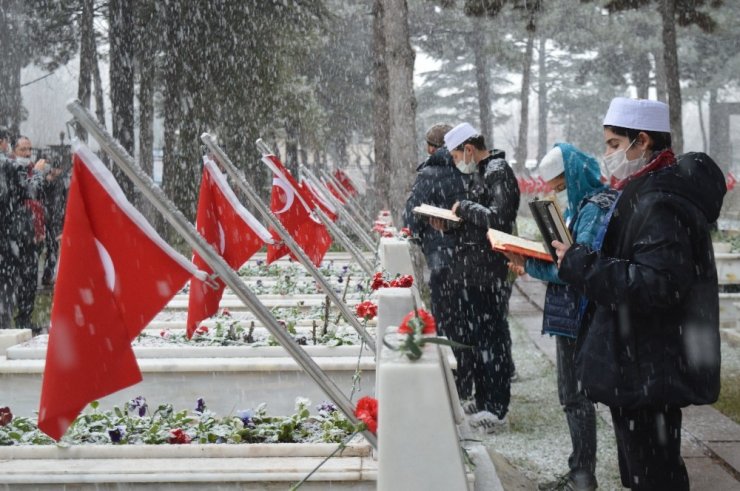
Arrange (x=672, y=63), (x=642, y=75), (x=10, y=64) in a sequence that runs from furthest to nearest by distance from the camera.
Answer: (x=642, y=75) < (x=10, y=64) < (x=672, y=63)

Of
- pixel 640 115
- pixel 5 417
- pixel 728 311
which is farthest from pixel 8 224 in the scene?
pixel 640 115

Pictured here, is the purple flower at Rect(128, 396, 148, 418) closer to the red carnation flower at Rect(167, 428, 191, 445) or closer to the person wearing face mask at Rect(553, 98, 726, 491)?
the red carnation flower at Rect(167, 428, 191, 445)

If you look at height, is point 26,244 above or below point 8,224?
below

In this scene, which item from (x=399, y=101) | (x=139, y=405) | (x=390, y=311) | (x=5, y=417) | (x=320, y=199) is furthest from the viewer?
(x=399, y=101)

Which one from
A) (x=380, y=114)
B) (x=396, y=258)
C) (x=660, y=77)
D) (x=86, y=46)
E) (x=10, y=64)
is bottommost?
(x=396, y=258)

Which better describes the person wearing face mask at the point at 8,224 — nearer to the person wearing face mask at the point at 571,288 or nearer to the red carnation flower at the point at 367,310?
the red carnation flower at the point at 367,310

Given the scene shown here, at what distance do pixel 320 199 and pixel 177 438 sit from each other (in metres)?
5.72

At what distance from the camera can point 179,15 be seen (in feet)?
59.0

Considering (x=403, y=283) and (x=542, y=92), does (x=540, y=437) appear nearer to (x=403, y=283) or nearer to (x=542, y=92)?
(x=403, y=283)

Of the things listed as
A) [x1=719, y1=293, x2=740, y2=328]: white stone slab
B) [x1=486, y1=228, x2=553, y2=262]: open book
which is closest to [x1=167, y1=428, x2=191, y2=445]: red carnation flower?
[x1=486, y1=228, x2=553, y2=262]: open book

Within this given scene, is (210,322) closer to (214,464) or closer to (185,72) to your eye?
(214,464)

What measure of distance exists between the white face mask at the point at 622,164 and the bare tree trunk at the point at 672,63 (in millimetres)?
12756

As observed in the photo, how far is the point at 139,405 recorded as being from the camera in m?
5.15

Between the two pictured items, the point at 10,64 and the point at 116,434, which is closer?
the point at 116,434
